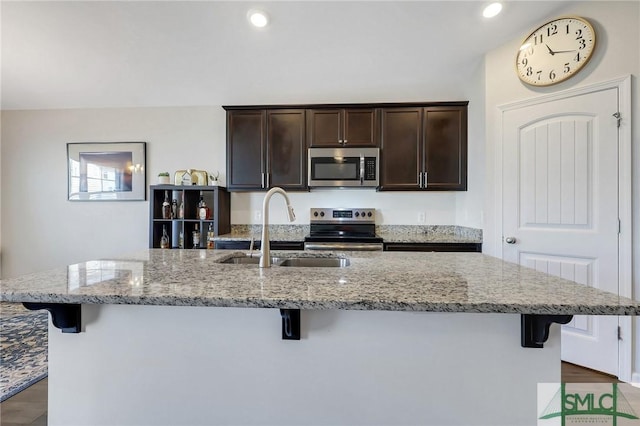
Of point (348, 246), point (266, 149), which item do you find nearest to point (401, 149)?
point (348, 246)

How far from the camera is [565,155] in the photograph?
88.4 inches

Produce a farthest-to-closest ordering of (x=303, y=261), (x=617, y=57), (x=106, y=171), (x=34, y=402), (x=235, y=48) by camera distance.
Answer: (x=106, y=171) < (x=235, y=48) < (x=617, y=57) < (x=34, y=402) < (x=303, y=261)

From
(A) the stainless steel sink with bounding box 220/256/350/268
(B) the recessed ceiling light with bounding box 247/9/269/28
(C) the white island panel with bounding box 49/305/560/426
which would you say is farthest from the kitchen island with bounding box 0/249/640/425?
(B) the recessed ceiling light with bounding box 247/9/269/28

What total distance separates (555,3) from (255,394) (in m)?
3.27

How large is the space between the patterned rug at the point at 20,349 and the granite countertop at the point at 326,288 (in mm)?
1495

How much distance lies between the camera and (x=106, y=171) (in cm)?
359

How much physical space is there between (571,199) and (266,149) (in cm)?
276

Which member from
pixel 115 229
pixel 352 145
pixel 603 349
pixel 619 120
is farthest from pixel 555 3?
pixel 115 229

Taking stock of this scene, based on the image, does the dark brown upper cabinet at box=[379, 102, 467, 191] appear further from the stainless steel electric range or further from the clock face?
the clock face

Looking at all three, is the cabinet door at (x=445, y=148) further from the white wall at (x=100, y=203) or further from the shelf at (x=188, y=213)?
the shelf at (x=188, y=213)

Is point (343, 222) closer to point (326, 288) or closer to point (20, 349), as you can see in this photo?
point (326, 288)

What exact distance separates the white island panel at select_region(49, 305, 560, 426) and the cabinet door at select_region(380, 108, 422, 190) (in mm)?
2206

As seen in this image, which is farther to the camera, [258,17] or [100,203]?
[100,203]

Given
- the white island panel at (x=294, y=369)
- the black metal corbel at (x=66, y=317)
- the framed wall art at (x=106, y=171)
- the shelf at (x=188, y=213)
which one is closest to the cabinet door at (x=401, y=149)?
the shelf at (x=188, y=213)
